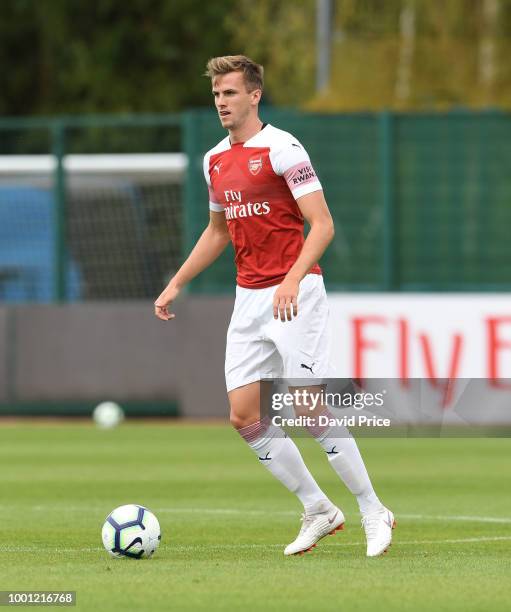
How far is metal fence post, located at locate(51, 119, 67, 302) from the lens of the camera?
22297mm

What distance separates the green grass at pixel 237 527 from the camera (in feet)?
25.7

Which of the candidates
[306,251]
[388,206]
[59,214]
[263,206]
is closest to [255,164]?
[263,206]

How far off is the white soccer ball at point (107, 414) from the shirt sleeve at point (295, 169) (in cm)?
1204

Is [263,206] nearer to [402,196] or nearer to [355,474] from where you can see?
[355,474]

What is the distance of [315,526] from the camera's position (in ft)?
30.9

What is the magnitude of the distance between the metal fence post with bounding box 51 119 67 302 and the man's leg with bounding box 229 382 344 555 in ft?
43.2

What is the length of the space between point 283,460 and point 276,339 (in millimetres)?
628

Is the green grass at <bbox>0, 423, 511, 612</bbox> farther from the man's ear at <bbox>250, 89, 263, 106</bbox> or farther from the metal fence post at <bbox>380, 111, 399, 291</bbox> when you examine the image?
the metal fence post at <bbox>380, 111, 399, 291</bbox>

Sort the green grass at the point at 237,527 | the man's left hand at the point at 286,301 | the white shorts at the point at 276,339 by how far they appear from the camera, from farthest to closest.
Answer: the white shorts at the point at 276,339, the man's left hand at the point at 286,301, the green grass at the point at 237,527

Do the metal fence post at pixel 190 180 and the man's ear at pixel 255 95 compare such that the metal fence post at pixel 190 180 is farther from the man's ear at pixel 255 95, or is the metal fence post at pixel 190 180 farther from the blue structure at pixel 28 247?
the man's ear at pixel 255 95

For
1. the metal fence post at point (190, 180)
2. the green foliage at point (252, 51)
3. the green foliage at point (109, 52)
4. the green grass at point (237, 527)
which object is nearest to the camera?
the green grass at point (237, 527)

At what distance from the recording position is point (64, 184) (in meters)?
22.3

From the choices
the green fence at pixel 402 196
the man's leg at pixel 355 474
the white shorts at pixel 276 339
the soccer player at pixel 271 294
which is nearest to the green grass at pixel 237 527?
the man's leg at pixel 355 474

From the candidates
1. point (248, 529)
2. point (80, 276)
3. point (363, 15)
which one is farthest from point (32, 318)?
point (248, 529)
